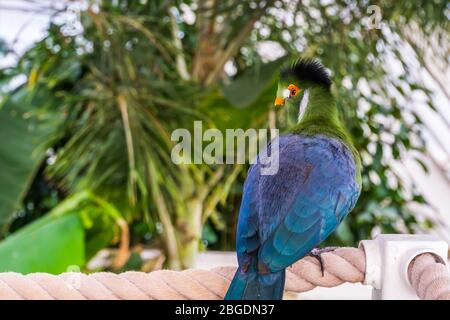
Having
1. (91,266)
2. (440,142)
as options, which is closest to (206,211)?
(91,266)

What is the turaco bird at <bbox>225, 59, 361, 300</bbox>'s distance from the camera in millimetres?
435

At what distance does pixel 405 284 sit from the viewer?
49 cm

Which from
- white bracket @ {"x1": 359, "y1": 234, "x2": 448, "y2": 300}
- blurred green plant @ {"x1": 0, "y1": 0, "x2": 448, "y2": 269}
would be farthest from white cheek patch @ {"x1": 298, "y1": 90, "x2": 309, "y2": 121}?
blurred green plant @ {"x1": 0, "y1": 0, "x2": 448, "y2": 269}

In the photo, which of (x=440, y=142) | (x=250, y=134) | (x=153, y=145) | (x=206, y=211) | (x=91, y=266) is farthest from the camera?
(x=440, y=142)

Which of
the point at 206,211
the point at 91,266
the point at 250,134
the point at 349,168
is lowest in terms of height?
the point at 91,266

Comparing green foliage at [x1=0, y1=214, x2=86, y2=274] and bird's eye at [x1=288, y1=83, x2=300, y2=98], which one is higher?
bird's eye at [x1=288, y1=83, x2=300, y2=98]

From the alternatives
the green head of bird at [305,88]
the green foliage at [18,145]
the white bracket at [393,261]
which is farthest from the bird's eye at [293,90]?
the green foliage at [18,145]

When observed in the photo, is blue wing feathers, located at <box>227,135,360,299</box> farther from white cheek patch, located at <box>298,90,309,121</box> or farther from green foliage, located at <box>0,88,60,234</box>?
green foliage, located at <box>0,88,60,234</box>

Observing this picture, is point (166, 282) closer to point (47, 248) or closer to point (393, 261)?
point (393, 261)

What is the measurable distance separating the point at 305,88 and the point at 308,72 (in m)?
0.01

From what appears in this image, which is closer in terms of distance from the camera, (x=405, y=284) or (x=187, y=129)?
(x=405, y=284)

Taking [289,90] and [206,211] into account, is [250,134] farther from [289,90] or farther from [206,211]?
[289,90]

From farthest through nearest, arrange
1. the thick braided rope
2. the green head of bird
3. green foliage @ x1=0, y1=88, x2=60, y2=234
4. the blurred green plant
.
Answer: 1. green foliage @ x1=0, y1=88, x2=60, y2=234
2. the blurred green plant
3. the green head of bird
4. the thick braided rope
